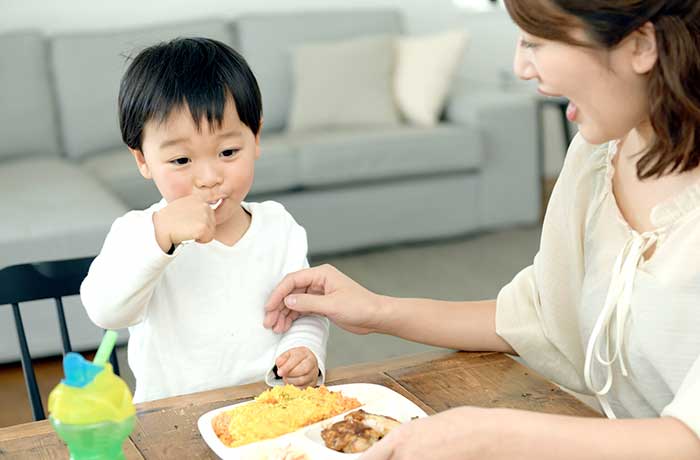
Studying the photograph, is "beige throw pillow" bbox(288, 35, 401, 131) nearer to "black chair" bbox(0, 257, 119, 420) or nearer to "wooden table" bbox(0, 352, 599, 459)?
"black chair" bbox(0, 257, 119, 420)

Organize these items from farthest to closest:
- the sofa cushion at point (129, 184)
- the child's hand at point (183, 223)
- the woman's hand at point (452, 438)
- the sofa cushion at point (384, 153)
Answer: the sofa cushion at point (384, 153)
the sofa cushion at point (129, 184)
the child's hand at point (183, 223)
the woman's hand at point (452, 438)

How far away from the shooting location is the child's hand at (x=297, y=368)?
141 centimetres

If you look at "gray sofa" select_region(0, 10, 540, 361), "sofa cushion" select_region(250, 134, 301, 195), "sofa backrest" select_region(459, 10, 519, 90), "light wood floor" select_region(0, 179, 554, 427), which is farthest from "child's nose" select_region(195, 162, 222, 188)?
"sofa backrest" select_region(459, 10, 519, 90)

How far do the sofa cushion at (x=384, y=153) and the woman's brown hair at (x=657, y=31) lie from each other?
3111 millimetres

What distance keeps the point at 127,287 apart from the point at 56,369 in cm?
207

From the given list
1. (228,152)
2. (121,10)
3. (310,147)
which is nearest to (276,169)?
(310,147)

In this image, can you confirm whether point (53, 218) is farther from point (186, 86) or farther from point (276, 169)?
point (186, 86)

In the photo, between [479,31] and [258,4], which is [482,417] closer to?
[258,4]

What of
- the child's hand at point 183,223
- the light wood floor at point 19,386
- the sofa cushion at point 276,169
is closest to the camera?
the child's hand at point 183,223

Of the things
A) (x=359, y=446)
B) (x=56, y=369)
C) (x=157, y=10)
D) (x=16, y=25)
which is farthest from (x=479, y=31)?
(x=359, y=446)

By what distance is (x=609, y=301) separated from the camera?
1.34 metres

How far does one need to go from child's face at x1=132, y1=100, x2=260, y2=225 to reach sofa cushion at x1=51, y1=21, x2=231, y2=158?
317cm

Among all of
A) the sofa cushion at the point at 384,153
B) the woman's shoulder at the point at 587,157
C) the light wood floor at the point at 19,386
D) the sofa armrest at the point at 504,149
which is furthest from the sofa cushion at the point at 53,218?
the woman's shoulder at the point at 587,157

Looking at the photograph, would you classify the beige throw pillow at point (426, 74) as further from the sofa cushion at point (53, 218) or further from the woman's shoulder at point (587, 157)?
the woman's shoulder at point (587, 157)
